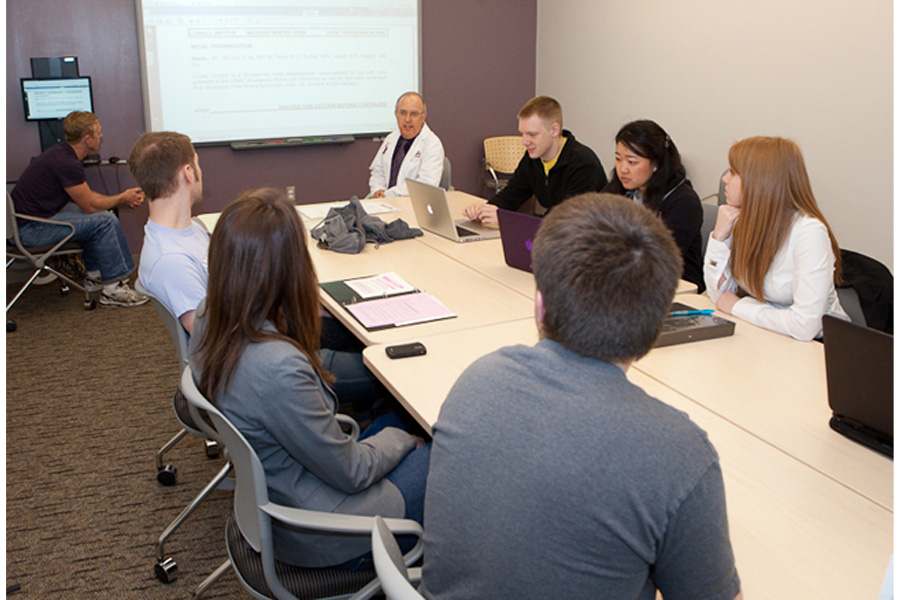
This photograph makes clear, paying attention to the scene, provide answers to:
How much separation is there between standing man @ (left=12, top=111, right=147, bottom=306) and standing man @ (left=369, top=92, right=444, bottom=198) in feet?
5.63

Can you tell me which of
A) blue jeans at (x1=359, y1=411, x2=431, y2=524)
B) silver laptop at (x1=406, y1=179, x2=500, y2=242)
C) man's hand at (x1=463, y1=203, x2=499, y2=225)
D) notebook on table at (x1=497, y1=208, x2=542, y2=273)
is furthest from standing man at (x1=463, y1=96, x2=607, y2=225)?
blue jeans at (x1=359, y1=411, x2=431, y2=524)

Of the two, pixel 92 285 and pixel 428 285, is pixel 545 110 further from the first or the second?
pixel 92 285

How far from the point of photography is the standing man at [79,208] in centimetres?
449

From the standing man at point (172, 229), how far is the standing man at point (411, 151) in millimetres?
2177

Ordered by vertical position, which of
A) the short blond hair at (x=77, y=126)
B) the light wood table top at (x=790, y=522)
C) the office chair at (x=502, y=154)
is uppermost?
the short blond hair at (x=77, y=126)

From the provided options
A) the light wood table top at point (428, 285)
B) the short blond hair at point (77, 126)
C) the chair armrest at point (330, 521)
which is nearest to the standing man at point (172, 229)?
the light wood table top at point (428, 285)

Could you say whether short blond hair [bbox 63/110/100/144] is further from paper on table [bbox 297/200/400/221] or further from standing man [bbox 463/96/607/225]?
standing man [bbox 463/96/607/225]

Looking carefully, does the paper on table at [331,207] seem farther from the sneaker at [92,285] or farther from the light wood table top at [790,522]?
the light wood table top at [790,522]

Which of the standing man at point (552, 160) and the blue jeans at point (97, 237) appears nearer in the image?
the standing man at point (552, 160)

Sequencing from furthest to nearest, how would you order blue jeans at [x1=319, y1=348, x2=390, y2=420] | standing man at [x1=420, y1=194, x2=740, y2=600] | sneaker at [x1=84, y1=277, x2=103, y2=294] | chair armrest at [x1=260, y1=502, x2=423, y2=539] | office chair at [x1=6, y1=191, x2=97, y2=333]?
sneaker at [x1=84, y1=277, x2=103, y2=294]
office chair at [x1=6, y1=191, x2=97, y2=333]
blue jeans at [x1=319, y1=348, x2=390, y2=420]
chair armrest at [x1=260, y1=502, x2=423, y2=539]
standing man at [x1=420, y1=194, x2=740, y2=600]

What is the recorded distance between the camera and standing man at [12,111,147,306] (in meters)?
4.49

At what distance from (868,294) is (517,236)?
3.85 ft

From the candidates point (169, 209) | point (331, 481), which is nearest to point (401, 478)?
point (331, 481)

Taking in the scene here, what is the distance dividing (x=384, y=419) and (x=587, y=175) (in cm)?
206
